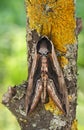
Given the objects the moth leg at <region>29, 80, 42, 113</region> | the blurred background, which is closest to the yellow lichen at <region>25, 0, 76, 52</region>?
the moth leg at <region>29, 80, 42, 113</region>

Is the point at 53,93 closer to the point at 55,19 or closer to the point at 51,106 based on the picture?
the point at 51,106

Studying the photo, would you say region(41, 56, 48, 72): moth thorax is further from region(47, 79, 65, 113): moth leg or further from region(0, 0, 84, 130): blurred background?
region(0, 0, 84, 130): blurred background

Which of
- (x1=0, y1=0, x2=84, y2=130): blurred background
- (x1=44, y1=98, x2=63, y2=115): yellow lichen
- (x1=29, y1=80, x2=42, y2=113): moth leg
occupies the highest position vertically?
(x1=0, y1=0, x2=84, y2=130): blurred background

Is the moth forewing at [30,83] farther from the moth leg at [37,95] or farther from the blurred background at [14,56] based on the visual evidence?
the blurred background at [14,56]

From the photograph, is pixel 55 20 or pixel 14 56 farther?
pixel 14 56

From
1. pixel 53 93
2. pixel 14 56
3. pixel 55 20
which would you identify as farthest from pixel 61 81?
pixel 14 56

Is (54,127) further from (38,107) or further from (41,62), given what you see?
(41,62)

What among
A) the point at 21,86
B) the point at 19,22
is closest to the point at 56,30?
the point at 21,86
